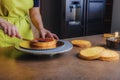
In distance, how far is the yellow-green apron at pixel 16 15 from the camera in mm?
1196

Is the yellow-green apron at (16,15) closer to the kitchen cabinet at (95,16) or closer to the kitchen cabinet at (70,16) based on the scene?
the kitchen cabinet at (70,16)

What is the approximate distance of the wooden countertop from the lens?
2.07ft

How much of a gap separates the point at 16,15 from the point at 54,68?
0.66 m

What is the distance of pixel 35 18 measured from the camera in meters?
1.34

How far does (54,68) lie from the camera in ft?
2.29

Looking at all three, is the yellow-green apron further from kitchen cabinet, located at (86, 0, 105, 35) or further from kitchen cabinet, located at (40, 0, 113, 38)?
kitchen cabinet, located at (86, 0, 105, 35)

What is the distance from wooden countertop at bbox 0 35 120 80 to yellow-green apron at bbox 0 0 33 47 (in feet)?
1.21

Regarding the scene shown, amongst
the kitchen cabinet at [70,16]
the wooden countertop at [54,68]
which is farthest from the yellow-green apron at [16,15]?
the kitchen cabinet at [70,16]

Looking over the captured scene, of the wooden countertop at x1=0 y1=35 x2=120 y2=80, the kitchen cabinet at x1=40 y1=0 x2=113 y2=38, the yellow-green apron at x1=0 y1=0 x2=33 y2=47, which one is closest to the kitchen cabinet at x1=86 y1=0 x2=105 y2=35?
the kitchen cabinet at x1=40 y1=0 x2=113 y2=38

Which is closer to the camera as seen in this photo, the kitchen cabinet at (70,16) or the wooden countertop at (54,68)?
the wooden countertop at (54,68)

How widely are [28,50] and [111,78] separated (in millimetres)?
327

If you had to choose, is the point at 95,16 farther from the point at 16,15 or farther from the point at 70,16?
the point at 16,15

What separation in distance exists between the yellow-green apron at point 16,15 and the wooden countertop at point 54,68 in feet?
1.21

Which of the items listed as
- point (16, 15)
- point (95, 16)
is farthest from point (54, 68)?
point (95, 16)
